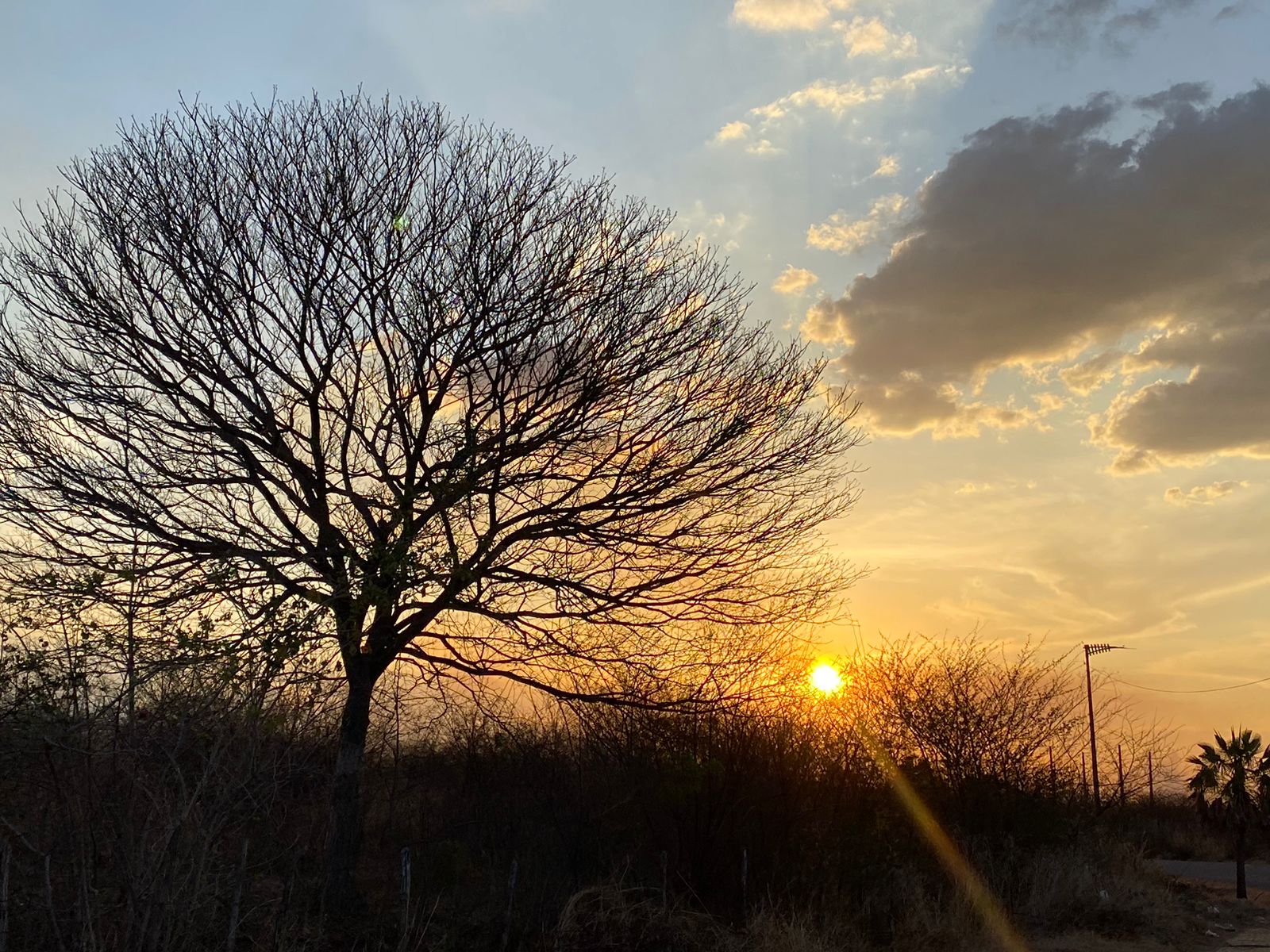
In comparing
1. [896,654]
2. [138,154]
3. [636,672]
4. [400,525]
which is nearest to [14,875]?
[400,525]

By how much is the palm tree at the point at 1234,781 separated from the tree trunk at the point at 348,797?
26.8 metres

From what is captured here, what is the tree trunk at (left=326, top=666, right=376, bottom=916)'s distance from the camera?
1208cm

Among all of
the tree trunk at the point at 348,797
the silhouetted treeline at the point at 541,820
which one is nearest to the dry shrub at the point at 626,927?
the silhouetted treeline at the point at 541,820

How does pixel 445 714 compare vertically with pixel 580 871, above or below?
above

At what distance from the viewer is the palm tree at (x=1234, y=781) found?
99.5 ft

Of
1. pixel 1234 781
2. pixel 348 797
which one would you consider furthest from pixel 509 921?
pixel 1234 781

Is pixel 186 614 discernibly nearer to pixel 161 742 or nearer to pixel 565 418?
pixel 565 418

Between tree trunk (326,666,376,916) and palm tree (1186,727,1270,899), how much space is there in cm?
2685

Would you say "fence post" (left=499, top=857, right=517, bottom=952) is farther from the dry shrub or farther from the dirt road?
the dirt road

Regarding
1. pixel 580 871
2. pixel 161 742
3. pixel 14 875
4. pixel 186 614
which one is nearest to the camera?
pixel 161 742

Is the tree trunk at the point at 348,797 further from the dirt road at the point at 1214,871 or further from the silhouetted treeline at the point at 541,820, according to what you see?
the dirt road at the point at 1214,871

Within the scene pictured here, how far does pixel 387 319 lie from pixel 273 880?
7054mm

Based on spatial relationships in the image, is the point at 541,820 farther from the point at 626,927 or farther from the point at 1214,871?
the point at 1214,871

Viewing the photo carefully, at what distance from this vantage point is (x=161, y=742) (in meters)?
6.62
